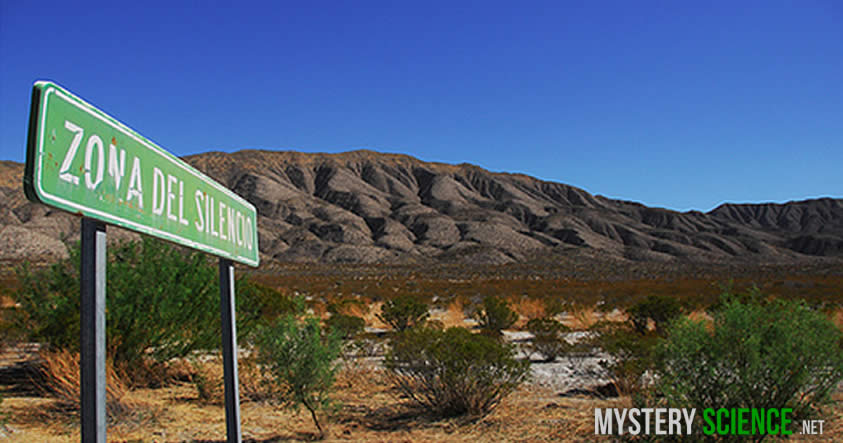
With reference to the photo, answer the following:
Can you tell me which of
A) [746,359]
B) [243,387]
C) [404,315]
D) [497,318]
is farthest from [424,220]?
[746,359]

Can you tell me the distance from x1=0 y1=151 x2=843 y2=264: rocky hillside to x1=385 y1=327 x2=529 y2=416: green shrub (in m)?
67.1

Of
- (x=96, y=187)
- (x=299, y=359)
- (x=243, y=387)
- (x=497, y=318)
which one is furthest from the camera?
Answer: (x=497, y=318)

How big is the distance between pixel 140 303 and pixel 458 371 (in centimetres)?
481

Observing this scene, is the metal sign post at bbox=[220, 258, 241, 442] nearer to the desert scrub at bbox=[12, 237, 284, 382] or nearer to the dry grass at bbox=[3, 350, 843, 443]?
the dry grass at bbox=[3, 350, 843, 443]

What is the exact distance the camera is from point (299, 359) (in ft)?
20.6

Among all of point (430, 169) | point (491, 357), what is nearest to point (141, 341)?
point (491, 357)

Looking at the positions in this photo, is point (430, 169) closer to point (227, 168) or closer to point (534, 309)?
point (227, 168)

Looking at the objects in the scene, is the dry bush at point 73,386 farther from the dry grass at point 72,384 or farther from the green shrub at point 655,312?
the green shrub at point 655,312

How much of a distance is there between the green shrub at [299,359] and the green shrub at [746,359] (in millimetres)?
3627

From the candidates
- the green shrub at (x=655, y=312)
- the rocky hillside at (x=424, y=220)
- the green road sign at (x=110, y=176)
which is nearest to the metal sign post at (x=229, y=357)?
the green road sign at (x=110, y=176)

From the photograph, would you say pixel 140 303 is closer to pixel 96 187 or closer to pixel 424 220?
pixel 96 187

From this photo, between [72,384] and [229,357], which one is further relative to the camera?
[72,384]

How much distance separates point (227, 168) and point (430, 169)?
4518cm

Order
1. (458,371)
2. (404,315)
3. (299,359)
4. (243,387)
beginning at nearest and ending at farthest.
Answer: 1. (299,359)
2. (458,371)
3. (243,387)
4. (404,315)
